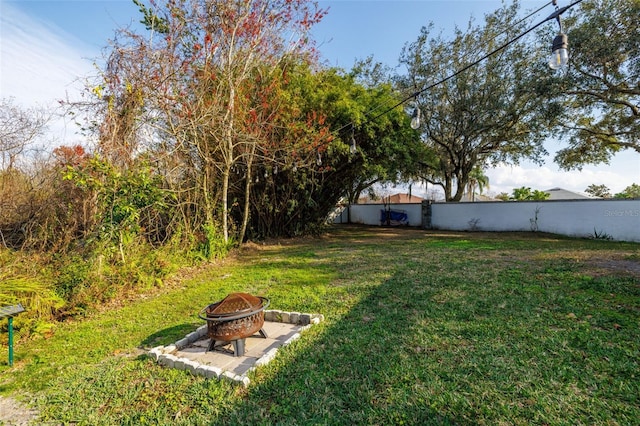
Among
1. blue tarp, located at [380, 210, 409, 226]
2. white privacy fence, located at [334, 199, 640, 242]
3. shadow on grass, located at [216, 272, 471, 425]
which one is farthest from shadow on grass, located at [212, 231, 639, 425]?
blue tarp, located at [380, 210, 409, 226]

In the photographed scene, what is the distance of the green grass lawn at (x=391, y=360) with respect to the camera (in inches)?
69.5

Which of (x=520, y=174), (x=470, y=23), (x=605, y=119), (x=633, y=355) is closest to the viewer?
(x=633, y=355)

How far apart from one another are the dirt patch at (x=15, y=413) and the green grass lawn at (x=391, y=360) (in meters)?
0.06

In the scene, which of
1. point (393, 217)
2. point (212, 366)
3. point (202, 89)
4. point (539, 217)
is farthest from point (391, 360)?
point (393, 217)

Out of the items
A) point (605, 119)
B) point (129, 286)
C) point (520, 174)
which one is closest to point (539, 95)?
point (605, 119)

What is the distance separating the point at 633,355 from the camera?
219cm

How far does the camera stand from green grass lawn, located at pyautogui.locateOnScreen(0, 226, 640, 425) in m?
1.77

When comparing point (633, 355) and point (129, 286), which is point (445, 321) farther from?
point (129, 286)

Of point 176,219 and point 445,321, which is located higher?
point 176,219

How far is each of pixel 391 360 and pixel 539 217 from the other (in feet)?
34.7

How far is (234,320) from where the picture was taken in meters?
2.42

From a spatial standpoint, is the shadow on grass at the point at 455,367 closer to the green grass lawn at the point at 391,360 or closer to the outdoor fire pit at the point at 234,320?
the green grass lawn at the point at 391,360

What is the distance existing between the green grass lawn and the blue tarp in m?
10.3

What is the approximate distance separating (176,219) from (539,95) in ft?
32.4
